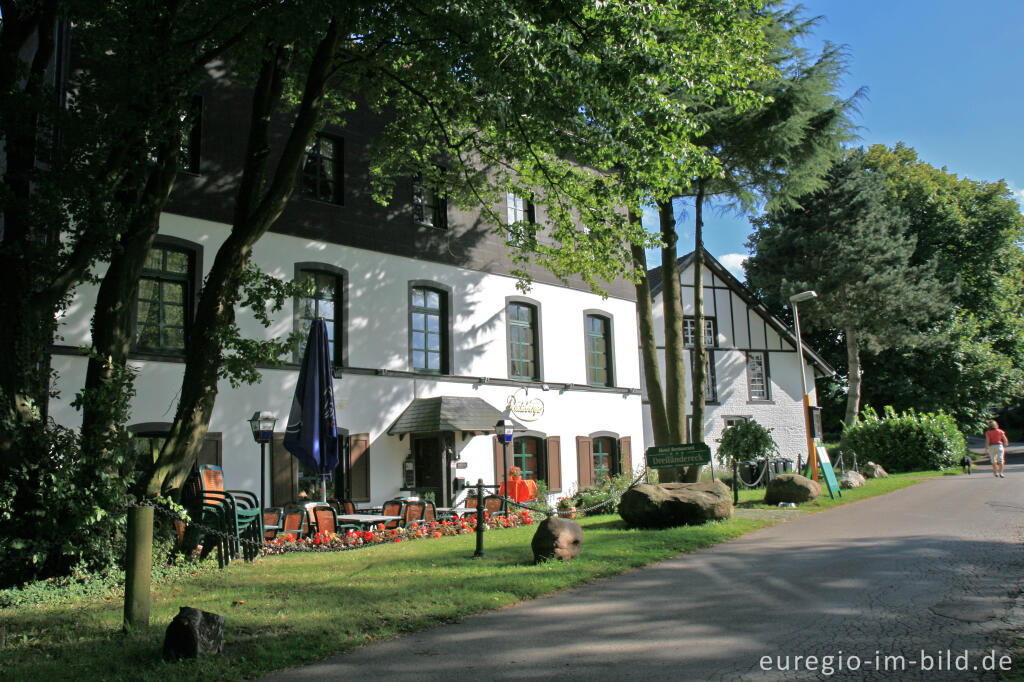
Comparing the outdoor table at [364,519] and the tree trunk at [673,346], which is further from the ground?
the tree trunk at [673,346]

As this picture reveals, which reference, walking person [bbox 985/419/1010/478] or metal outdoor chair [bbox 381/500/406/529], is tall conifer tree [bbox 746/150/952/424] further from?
metal outdoor chair [bbox 381/500/406/529]

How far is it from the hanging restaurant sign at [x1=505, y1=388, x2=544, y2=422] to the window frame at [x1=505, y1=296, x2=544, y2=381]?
1.48 ft

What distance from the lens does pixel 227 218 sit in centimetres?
1432

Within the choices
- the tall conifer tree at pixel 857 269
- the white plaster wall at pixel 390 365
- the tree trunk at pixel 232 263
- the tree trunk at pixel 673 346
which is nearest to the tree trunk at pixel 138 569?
the tree trunk at pixel 232 263

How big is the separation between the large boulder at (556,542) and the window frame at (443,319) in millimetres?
8775

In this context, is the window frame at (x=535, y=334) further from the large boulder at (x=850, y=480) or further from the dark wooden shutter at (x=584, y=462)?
the large boulder at (x=850, y=480)

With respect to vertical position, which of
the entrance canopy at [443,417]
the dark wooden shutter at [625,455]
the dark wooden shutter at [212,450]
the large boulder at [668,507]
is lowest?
the large boulder at [668,507]

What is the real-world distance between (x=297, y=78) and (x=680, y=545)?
9626mm

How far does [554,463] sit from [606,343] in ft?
14.4

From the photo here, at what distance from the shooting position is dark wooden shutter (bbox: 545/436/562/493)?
19.5 m

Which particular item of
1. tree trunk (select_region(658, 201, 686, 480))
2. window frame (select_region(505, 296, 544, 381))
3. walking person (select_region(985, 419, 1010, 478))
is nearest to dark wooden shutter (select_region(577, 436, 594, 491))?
window frame (select_region(505, 296, 544, 381))

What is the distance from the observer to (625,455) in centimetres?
2181

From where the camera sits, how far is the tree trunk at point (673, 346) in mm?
16859

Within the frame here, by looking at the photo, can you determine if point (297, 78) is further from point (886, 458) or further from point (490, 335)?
point (886, 458)
